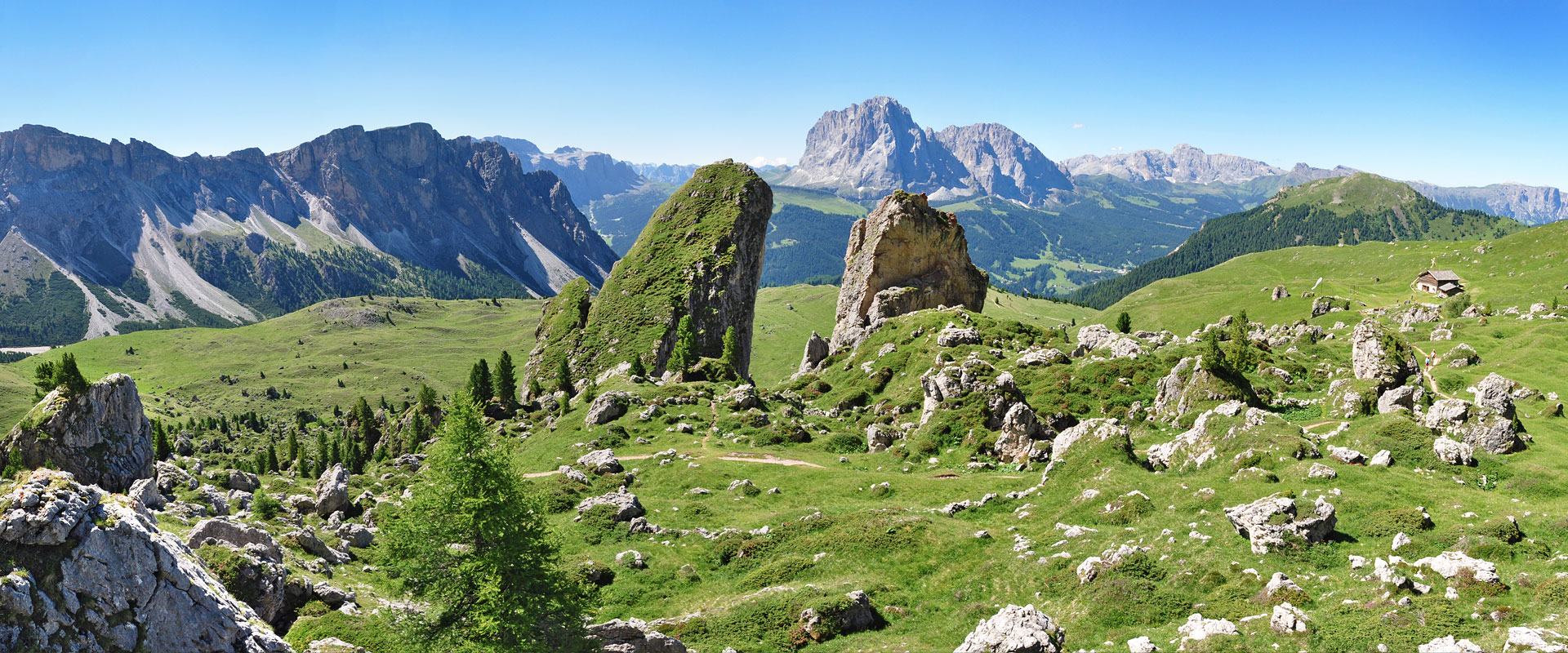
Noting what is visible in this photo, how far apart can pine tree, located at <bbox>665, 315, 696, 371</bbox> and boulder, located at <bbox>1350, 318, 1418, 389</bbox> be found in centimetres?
8793

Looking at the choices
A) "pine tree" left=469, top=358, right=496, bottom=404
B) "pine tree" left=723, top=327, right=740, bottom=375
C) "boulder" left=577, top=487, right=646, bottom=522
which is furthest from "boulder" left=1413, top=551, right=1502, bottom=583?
"pine tree" left=469, top=358, right=496, bottom=404

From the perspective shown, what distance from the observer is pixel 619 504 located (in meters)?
56.7

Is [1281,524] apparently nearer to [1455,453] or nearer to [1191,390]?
[1455,453]

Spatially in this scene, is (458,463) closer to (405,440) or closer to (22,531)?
(22,531)

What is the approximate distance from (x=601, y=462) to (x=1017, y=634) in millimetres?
51680

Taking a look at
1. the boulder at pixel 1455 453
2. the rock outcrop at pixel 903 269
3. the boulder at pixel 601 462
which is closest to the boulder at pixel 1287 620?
the boulder at pixel 1455 453

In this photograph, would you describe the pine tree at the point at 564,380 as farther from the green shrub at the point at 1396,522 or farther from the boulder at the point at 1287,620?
the boulder at the point at 1287,620

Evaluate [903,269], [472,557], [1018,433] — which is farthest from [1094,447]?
[903,269]

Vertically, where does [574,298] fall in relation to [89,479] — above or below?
above

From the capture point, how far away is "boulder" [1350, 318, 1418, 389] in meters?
60.1

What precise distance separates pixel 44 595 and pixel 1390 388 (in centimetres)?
8138

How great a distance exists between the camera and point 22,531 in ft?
77.9

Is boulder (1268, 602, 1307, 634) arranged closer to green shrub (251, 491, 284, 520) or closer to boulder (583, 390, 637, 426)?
green shrub (251, 491, 284, 520)

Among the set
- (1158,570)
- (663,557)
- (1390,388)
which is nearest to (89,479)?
(663,557)
